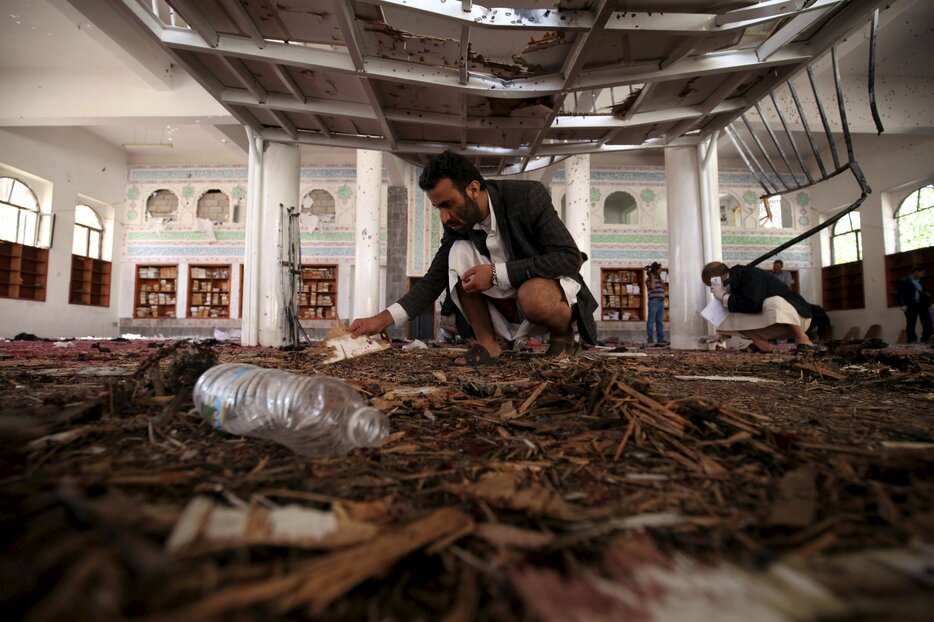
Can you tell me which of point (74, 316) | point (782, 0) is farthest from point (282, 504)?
point (74, 316)

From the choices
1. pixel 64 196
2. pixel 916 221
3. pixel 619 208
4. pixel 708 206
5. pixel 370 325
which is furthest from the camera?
pixel 619 208

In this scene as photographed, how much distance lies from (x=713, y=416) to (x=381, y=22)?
3547 millimetres

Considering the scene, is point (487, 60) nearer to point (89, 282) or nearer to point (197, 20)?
point (197, 20)

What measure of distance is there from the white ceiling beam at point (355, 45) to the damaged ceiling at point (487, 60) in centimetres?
1

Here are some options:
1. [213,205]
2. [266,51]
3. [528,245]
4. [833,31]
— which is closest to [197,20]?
[266,51]

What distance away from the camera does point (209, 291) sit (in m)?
14.6

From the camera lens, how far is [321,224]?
46.9 feet

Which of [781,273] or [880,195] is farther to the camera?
[781,273]

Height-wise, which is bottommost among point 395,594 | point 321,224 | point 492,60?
point 395,594

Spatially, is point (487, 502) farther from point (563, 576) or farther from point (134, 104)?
point (134, 104)

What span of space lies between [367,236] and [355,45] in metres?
4.04

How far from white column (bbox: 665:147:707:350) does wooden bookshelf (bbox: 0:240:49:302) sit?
1531 centimetres

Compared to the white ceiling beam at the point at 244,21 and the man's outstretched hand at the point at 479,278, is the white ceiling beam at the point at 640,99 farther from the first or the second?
the white ceiling beam at the point at 244,21

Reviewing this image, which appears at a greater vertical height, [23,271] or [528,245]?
[23,271]
